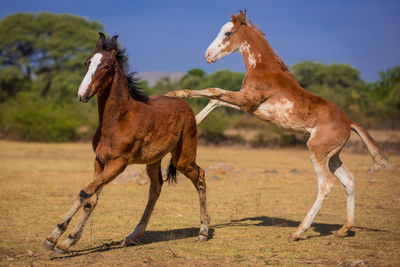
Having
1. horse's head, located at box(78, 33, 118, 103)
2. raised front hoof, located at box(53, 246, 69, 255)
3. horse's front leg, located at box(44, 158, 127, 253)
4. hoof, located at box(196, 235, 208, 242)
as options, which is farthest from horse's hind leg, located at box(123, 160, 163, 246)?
horse's head, located at box(78, 33, 118, 103)

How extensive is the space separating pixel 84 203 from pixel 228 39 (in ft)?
11.7

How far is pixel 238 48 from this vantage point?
7.36 meters

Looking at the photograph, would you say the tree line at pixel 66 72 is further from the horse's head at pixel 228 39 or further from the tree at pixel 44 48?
the horse's head at pixel 228 39

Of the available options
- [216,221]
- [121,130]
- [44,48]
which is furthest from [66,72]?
[121,130]

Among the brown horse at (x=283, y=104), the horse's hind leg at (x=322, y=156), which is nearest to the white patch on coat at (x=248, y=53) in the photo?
the brown horse at (x=283, y=104)

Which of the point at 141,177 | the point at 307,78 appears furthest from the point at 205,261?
the point at 307,78

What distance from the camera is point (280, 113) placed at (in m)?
7.03

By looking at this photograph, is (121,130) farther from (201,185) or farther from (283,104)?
(283,104)

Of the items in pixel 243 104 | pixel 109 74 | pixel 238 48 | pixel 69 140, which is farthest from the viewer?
pixel 69 140

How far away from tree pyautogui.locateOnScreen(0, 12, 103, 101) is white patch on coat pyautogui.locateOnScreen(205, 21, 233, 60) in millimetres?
42292

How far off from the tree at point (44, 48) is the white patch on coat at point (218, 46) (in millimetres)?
42292

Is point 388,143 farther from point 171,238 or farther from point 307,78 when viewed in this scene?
point 307,78

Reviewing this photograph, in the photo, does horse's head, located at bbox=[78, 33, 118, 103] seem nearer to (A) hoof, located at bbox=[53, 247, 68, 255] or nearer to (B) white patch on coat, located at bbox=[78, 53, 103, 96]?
(B) white patch on coat, located at bbox=[78, 53, 103, 96]

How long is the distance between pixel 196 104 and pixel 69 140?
10.1 meters
